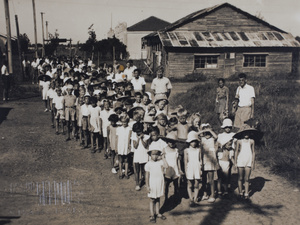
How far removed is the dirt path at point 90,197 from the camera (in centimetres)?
552

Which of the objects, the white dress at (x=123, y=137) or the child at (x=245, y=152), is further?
the white dress at (x=123, y=137)

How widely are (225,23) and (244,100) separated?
798 inches

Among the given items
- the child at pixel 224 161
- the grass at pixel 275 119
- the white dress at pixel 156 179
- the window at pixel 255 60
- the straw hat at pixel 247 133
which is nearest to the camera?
the white dress at pixel 156 179

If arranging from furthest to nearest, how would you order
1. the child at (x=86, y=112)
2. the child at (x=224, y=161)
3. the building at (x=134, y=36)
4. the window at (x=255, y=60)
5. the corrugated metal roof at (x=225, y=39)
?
the building at (x=134, y=36)
the window at (x=255, y=60)
the corrugated metal roof at (x=225, y=39)
the child at (x=86, y=112)
the child at (x=224, y=161)

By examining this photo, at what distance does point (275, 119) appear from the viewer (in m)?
10.4

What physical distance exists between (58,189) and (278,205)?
4283 millimetres

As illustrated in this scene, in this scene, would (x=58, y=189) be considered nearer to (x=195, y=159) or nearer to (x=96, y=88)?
(x=195, y=159)

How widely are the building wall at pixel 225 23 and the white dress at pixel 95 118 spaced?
20.0 m

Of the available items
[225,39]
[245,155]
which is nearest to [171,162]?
[245,155]

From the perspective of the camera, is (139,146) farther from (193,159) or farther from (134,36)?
(134,36)

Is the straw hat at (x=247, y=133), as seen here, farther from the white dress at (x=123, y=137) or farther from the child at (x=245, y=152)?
the white dress at (x=123, y=137)

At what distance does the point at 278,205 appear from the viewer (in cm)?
608

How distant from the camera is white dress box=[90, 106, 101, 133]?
884cm

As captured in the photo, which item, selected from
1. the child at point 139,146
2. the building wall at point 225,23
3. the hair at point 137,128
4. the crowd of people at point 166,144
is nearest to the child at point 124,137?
the crowd of people at point 166,144
